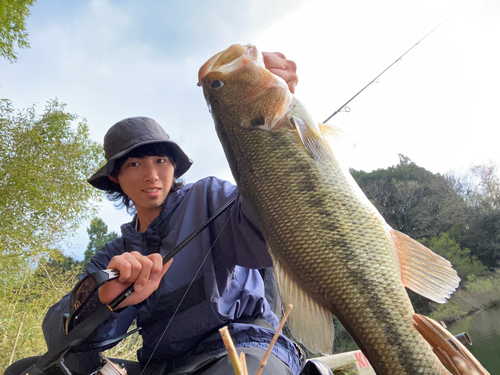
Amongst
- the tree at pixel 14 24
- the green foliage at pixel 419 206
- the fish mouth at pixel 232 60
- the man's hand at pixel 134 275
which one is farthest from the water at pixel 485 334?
the tree at pixel 14 24

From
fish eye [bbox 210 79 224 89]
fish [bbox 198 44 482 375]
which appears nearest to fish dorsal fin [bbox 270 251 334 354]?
fish [bbox 198 44 482 375]

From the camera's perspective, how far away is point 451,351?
70 centimetres

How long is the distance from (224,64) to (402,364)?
1375mm

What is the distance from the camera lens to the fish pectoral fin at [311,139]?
4.28 ft

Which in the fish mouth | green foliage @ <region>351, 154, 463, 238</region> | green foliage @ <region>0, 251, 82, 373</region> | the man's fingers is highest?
green foliage @ <region>351, 154, 463, 238</region>

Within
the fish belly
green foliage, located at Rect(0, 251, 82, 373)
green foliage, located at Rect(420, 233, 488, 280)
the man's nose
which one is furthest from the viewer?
green foliage, located at Rect(420, 233, 488, 280)

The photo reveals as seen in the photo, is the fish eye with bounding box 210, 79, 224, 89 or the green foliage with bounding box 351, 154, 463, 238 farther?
the green foliage with bounding box 351, 154, 463, 238

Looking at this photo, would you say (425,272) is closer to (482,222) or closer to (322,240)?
(322,240)

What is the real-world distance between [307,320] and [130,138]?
1.66 m

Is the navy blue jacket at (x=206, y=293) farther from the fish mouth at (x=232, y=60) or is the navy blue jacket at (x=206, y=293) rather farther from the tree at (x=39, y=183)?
the tree at (x=39, y=183)

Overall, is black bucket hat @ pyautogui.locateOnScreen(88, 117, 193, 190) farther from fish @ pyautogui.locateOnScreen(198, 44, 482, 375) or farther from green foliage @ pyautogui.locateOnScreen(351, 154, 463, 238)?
green foliage @ pyautogui.locateOnScreen(351, 154, 463, 238)

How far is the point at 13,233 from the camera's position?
4.99m

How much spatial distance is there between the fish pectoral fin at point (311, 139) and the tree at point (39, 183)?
5.13 metres

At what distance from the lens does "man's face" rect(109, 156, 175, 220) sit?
6.77 feet
